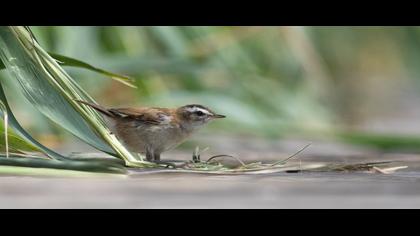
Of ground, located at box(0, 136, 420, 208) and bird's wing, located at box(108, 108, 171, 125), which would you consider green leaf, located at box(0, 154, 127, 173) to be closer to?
ground, located at box(0, 136, 420, 208)

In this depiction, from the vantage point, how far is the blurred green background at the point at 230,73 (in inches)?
215

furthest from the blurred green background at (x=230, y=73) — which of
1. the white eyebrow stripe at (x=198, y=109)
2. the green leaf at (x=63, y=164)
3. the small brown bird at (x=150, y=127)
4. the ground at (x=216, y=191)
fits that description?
the ground at (x=216, y=191)

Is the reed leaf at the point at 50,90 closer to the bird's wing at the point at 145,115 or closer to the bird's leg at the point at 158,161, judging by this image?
the bird's leg at the point at 158,161

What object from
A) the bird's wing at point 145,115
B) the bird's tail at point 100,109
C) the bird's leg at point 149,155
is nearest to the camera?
the bird's tail at point 100,109

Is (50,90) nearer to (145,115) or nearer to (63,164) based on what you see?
(63,164)

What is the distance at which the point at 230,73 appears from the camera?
6051 mm

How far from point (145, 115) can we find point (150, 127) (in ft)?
0.18

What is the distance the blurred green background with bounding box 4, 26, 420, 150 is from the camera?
5.47 m

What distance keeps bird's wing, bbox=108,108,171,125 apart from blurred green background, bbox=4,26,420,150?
745mm

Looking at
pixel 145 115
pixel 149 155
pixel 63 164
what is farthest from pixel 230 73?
pixel 63 164

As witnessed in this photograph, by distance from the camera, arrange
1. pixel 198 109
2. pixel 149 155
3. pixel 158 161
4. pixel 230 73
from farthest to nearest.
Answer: pixel 230 73 < pixel 198 109 < pixel 149 155 < pixel 158 161

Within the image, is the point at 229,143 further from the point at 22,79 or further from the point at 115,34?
the point at 22,79
